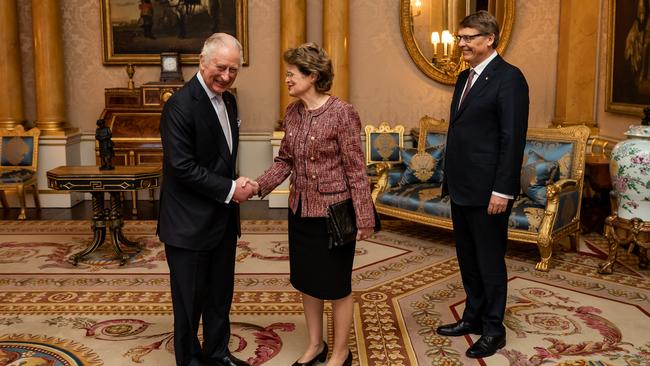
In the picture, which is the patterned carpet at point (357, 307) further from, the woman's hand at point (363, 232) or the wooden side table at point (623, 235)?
the woman's hand at point (363, 232)

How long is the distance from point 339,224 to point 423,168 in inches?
150

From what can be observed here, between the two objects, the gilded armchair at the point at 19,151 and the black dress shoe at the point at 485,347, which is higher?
the gilded armchair at the point at 19,151

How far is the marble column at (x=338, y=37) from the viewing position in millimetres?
7922

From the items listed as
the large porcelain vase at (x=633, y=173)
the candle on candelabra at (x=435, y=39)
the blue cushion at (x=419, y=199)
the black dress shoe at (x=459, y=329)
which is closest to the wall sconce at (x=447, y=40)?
the candle on candelabra at (x=435, y=39)

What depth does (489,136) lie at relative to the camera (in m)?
3.53

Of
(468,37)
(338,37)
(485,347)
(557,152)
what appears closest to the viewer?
(468,37)

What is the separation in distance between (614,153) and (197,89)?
3.59 meters

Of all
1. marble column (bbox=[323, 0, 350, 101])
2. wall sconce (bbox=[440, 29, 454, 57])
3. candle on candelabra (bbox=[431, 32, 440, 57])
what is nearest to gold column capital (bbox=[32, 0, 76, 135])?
marble column (bbox=[323, 0, 350, 101])

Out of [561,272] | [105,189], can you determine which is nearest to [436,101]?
[561,272]

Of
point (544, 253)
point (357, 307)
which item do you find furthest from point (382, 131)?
point (357, 307)

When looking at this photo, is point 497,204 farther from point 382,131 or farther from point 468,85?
point 382,131

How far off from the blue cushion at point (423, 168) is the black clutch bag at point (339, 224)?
374 centimetres

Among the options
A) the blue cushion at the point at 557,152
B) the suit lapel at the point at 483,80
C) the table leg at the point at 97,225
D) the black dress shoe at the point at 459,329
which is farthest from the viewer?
the blue cushion at the point at 557,152

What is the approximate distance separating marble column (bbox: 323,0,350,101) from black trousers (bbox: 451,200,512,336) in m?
4.44
